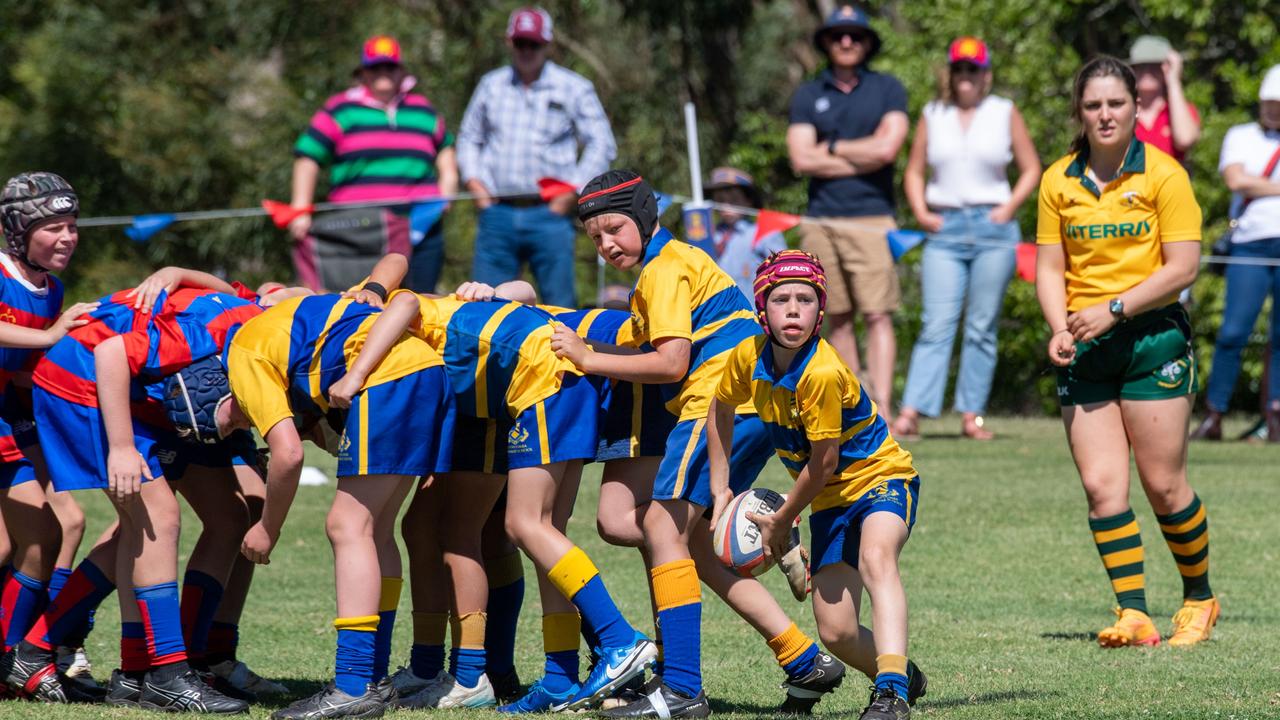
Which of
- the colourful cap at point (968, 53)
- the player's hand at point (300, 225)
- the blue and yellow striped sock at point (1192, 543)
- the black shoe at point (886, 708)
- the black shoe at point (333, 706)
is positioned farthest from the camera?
the player's hand at point (300, 225)

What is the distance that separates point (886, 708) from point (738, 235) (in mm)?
8248

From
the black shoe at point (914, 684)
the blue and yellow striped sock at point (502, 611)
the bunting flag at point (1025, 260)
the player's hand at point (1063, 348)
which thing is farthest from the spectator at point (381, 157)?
the black shoe at point (914, 684)

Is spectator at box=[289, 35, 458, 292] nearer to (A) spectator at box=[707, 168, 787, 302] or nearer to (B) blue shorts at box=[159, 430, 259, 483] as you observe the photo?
(A) spectator at box=[707, 168, 787, 302]

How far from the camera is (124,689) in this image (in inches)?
235

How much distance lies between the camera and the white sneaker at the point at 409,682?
604cm

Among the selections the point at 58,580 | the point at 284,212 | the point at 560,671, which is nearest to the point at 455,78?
the point at 284,212

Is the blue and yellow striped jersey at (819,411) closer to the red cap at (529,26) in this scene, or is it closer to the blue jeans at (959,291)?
the blue jeans at (959,291)

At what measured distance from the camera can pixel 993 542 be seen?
8.84 meters

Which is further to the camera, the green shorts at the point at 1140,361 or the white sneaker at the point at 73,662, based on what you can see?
the green shorts at the point at 1140,361

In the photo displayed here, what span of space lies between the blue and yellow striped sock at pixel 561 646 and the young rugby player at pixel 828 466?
2.39 feet

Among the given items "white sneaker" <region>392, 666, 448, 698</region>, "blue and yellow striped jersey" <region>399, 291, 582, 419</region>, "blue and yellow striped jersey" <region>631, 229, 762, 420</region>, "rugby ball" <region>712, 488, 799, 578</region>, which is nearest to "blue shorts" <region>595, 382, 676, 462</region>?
"blue and yellow striped jersey" <region>631, 229, 762, 420</region>

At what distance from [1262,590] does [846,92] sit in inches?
206

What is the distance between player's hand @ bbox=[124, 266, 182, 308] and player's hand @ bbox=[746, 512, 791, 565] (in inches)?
85.2

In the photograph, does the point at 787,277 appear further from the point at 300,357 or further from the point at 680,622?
the point at 300,357
